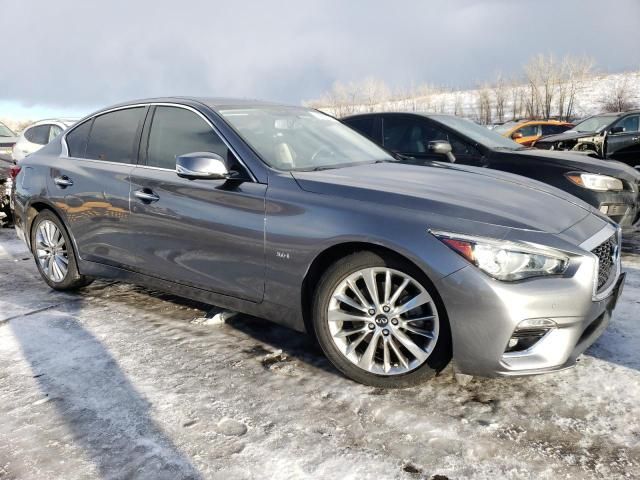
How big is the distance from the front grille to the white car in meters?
9.82

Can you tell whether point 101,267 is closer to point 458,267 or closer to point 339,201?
point 339,201

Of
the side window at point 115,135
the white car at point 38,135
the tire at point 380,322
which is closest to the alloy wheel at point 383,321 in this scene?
the tire at point 380,322

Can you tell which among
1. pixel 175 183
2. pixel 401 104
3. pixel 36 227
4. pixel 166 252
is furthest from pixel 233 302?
pixel 401 104

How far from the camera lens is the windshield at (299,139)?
11.5 feet

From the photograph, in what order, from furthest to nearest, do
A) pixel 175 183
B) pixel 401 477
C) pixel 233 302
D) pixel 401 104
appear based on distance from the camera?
pixel 401 104
pixel 175 183
pixel 233 302
pixel 401 477

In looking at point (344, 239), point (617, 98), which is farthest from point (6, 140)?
point (617, 98)

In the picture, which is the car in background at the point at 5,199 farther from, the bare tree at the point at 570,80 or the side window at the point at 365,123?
the bare tree at the point at 570,80

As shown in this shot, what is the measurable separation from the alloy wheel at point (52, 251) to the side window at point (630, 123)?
11848mm

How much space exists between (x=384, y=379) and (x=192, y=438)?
983 mm

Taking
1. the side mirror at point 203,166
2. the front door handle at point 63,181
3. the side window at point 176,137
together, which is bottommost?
the front door handle at point 63,181

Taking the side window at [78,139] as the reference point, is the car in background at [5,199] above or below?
below

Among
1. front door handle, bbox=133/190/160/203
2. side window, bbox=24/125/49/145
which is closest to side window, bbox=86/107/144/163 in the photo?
front door handle, bbox=133/190/160/203

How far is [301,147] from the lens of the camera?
3719 millimetres

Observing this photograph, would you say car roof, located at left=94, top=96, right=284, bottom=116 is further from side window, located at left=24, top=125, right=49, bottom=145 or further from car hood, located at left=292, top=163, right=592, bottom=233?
side window, located at left=24, top=125, right=49, bottom=145
